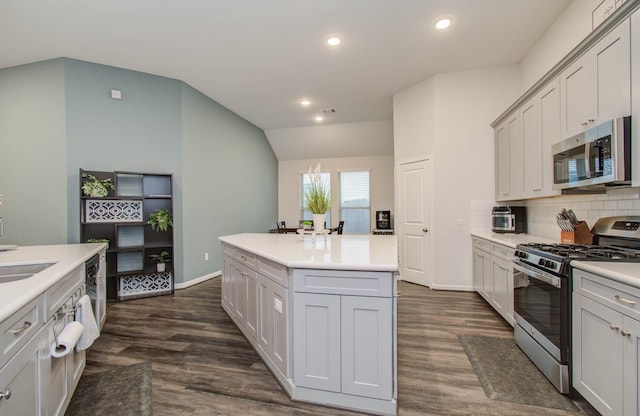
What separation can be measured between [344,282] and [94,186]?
3915mm

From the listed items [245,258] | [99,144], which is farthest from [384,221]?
[99,144]

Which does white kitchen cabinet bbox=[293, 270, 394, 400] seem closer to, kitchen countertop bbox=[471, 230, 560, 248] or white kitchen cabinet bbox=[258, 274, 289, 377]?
white kitchen cabinet bbox=[258, 274, 289, 377]

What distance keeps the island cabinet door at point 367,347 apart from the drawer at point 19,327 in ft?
5.06

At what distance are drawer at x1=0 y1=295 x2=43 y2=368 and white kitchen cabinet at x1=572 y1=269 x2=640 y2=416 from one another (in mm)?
2749

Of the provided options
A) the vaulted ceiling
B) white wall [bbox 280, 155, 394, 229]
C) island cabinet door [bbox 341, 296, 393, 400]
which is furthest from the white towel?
white wall [bbox 280, 155, 394, 229]

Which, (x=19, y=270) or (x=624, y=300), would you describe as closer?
(x=624, y=300)

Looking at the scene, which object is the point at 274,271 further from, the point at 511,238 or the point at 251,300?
the point at 511,238

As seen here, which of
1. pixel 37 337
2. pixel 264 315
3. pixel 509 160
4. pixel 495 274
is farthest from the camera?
pixel 509 160

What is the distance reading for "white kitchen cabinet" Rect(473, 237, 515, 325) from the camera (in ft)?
10.3

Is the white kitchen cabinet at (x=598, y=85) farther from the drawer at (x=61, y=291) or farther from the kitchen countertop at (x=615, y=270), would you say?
the drawer at (x=61, y=291)

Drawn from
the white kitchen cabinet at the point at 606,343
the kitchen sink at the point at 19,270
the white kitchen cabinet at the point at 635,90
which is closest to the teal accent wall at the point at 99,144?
the kitchen sink at the point at 19,270

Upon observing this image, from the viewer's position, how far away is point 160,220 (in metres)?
4.52

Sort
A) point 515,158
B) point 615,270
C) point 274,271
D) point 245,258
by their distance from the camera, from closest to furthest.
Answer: point 615,270
point 274,271
point 245,258
point 515,158

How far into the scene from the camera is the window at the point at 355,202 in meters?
8.61
